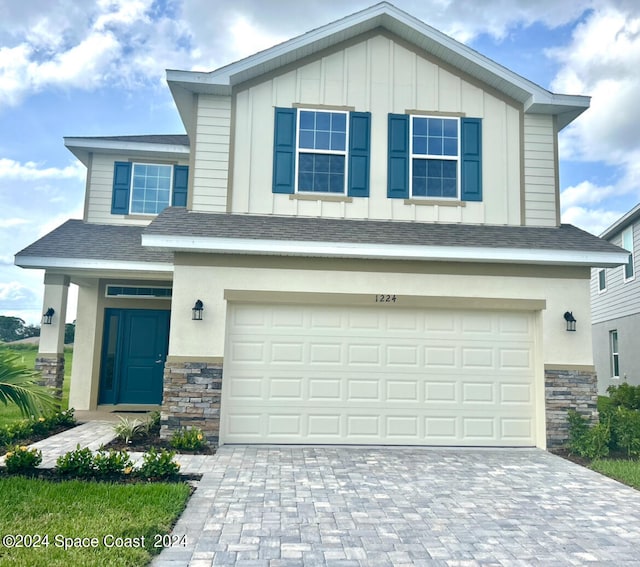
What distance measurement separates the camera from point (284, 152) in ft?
29.6

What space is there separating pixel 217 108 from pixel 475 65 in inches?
188

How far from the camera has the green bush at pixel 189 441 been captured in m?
7.62

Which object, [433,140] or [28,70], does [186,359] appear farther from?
[28,70]

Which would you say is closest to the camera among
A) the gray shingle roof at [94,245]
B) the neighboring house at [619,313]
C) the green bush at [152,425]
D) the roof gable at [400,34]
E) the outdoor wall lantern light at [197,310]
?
the outdoor wall lantern light at [197,310]

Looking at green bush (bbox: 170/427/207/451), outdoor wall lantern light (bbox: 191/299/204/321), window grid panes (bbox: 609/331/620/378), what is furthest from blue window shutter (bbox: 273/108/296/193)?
window grid panes (bbox: 609/331/620/378)

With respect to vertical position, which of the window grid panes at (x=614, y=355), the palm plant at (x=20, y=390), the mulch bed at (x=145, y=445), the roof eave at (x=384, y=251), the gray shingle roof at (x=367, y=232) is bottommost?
the mulch bed at (x=145, y=445)

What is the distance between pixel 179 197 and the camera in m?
12.3

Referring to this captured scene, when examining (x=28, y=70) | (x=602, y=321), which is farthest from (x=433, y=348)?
(x=28, y=70)

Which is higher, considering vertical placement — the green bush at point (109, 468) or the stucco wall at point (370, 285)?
the stucco wall at point (370, 285)

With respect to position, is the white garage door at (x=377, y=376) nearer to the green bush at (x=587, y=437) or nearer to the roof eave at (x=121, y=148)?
the green bush at (x=587, y=437)

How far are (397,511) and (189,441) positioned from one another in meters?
3.69

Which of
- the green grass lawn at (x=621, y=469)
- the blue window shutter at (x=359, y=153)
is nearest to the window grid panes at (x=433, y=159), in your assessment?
the blue window shutter at (x=359, y=153)

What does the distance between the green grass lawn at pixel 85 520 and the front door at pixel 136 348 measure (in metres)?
6.24

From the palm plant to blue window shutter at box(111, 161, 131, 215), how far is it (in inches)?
295
